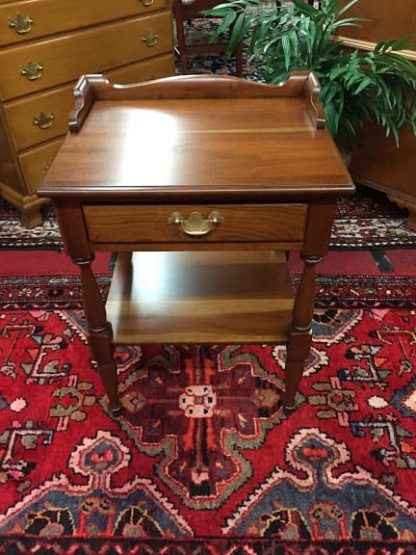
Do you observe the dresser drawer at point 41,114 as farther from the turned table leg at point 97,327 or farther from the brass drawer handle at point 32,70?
the turned table leg at point 97,327

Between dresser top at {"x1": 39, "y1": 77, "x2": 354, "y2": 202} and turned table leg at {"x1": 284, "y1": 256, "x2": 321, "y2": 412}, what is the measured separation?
0.22 metres

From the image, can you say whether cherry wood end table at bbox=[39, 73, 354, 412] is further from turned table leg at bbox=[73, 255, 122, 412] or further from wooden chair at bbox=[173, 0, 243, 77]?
wooden chair at bbox=[173, 0, 243, 77]

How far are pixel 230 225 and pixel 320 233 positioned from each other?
0.21 meters

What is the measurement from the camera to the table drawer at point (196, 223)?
1018 millimetres

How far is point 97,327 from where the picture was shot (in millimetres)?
1248

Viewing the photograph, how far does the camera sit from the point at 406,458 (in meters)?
1.41

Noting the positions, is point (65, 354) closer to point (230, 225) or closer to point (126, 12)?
point (230, 225)

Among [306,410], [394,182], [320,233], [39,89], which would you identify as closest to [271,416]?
[306,410]

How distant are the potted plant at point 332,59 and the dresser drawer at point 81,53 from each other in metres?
0.52

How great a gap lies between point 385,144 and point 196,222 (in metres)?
1.49

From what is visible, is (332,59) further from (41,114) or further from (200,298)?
(41,114)

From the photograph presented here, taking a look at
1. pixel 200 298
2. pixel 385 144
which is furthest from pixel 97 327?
pixel 385 144

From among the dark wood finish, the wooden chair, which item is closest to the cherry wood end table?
the dark wood finish

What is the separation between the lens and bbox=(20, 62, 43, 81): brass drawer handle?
1954 millimetres
